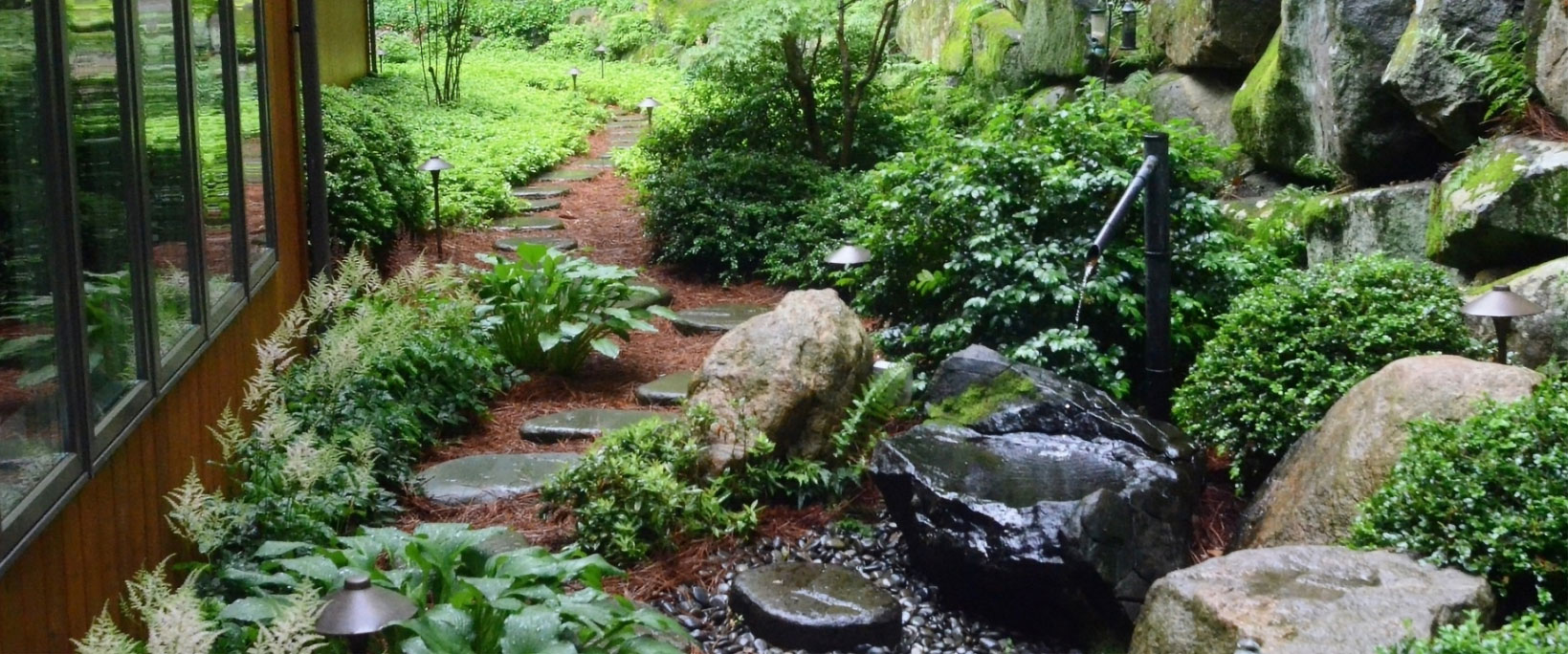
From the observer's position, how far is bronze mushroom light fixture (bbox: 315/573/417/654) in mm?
3180

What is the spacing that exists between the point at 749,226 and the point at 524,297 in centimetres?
280

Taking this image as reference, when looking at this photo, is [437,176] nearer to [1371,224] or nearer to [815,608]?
[815,608]

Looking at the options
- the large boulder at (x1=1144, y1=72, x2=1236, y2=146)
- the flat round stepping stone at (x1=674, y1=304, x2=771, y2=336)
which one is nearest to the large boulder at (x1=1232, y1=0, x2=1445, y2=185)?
the large boulder at (x1=1144, y1=72, x2=1236, y2=146)

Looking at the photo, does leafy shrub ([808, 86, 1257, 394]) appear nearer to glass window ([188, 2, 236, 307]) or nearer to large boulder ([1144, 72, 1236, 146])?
large boulder ([1144, 72, 1236, 146])

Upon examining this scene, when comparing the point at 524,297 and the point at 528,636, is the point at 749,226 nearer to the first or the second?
the point at 524,297

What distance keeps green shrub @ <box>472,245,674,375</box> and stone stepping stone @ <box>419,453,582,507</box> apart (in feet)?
3.95

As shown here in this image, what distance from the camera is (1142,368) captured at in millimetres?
6664

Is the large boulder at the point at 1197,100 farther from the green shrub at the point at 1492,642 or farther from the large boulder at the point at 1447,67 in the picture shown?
the green shrub at the point at 1492,642

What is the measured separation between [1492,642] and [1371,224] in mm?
3651

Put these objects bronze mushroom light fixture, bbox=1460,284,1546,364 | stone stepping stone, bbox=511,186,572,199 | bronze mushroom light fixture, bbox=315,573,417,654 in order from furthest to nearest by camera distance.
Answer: stone stepping stone, bbox=511,186,572,199 < bronze mushroom light fixture, bbox=1460,284,1546,364 < bronze mushroom light fixture, bbox=315,573,417,654

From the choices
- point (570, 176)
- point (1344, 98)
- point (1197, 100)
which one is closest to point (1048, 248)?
point (1344, 98)

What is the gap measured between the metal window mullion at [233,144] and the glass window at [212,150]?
0.02m

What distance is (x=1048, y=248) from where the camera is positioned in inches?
263

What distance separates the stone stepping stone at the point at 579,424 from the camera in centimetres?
686
